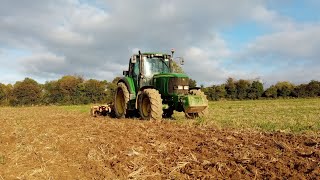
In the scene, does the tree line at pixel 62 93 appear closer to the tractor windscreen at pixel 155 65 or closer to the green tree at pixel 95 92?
the green tree at pixel 95 92

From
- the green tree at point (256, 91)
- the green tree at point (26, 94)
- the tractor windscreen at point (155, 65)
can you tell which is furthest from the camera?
the green tree at point (256, 91)

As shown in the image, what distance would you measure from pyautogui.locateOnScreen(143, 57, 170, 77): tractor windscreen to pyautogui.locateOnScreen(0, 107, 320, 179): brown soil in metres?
5.42

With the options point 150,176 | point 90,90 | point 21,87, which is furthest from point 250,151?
point 21,87

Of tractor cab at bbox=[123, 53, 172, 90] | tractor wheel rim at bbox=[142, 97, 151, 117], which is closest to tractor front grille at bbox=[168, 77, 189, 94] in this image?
tractor wheel rim at bbox=[142, 97, 151, 117]

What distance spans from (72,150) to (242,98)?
117ft

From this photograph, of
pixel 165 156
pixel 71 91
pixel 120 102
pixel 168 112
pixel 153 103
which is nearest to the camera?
pixel 165 156

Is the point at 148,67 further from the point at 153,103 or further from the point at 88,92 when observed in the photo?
the point at 88,92

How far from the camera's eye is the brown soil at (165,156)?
5004 mm

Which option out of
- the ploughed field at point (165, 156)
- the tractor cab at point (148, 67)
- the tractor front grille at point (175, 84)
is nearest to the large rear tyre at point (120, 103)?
the tractor cab at point (148, 67)

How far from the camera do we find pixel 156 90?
12.6 metres

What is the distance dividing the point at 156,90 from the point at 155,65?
1.61 metres

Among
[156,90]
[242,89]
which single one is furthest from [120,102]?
[242,89]

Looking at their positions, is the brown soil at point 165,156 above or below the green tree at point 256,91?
below

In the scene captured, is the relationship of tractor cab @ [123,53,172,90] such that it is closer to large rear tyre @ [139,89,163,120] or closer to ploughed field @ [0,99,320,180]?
large rear tyre @ [139,89,163,120]
